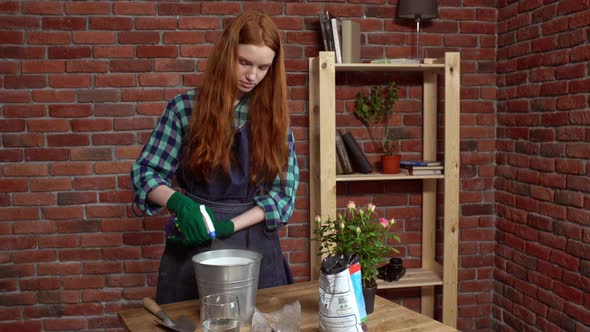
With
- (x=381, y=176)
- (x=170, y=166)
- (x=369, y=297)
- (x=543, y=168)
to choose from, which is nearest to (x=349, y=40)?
(x=381, y=176)

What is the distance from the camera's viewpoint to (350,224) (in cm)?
137

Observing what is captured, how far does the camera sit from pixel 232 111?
171cm

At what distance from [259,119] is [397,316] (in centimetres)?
74

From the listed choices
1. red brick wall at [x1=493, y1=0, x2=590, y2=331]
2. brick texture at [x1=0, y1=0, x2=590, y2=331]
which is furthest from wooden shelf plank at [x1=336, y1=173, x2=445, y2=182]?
red brick wall at [x1=493, y1=0, x2=590, y2=331]

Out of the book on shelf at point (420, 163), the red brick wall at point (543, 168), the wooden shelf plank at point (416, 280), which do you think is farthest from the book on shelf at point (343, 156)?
the red brick wall at point (543, 168)

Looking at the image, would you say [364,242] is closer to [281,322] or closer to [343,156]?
[281,322]

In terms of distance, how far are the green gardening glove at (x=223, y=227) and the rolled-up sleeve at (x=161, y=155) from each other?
21 cm

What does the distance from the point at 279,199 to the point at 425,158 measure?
154cm

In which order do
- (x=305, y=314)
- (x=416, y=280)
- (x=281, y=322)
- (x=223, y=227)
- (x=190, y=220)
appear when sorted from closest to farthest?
(x=281, y=322), (x=305, y=314), (x=190, y=220), (x=223, y=227), (x=416, y=280)

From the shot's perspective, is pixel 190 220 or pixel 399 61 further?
pixel 399 61

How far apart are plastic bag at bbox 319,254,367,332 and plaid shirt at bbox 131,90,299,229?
22.0 inches

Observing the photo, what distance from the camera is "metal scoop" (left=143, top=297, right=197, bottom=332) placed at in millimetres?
1210

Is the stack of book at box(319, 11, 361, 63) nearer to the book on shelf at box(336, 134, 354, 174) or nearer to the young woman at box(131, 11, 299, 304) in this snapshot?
the book on shelf at box(336, 134, 354, 174)

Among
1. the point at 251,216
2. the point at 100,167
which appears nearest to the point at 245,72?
the point at 251,216
